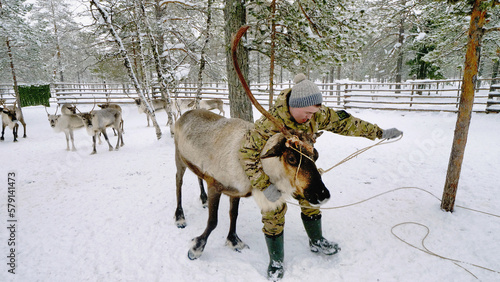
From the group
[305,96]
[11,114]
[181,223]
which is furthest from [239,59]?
[11,114]

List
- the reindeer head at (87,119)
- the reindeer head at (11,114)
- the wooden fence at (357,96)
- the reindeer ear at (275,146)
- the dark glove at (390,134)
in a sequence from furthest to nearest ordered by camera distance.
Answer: the wooden fence at (357,96)
the reindeer head at (11,114)
the reindeer head at (87,119)
the dark glove at (390,134)
the reindeer ear at (275,146)

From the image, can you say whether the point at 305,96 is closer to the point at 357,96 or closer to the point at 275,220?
the point at 275,220

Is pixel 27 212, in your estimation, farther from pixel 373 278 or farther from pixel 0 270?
pixel 373 278

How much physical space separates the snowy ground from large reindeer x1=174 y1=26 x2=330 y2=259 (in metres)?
0.35

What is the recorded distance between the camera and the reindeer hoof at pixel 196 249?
2.63m

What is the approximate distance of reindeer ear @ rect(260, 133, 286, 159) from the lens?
6.06 ft

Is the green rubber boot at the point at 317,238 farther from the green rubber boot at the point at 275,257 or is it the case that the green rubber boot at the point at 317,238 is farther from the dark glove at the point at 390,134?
the dark glove at the point at 390,134

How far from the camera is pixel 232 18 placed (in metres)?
4.55

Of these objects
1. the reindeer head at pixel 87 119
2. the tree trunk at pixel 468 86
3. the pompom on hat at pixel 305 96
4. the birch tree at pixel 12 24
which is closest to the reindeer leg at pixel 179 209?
the pompom on hat at pixel 305 96

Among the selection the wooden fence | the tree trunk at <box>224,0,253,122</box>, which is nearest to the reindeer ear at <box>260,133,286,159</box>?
the tree trunk at <box>224,0,253,122</box>

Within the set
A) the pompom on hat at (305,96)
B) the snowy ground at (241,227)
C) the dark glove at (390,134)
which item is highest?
the pompom on hat at (305,96)

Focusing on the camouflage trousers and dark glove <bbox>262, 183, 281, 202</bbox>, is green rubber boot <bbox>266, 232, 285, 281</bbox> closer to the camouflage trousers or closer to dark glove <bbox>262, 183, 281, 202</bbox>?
the camouflage trousers

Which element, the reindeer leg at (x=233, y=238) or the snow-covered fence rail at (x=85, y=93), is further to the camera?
the snow-covered fence rail at (x=85, y=93)

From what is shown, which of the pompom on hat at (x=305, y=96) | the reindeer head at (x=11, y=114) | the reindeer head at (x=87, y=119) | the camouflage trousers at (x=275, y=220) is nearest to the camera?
the pompom on hat at (x=305, y=96)
